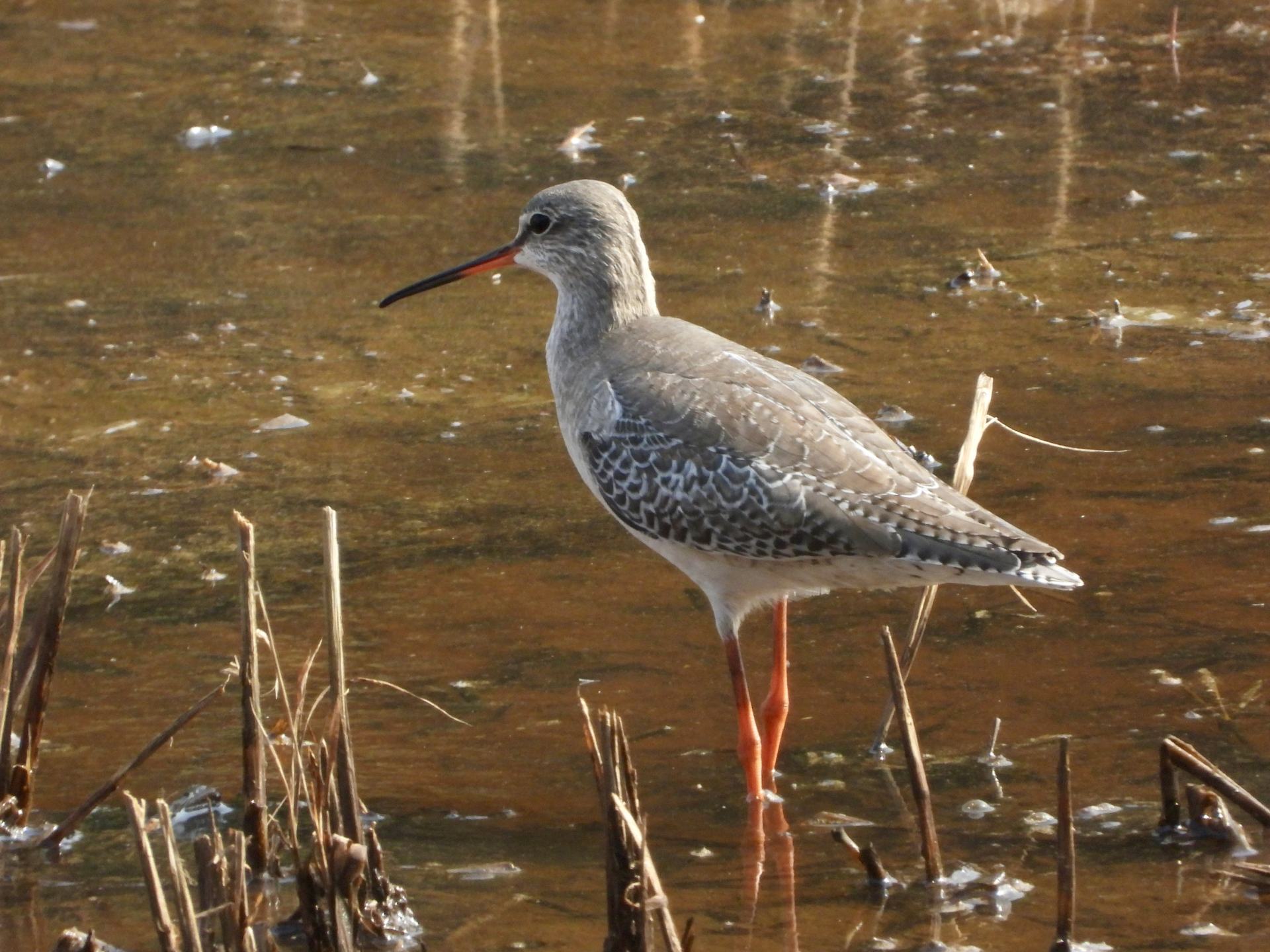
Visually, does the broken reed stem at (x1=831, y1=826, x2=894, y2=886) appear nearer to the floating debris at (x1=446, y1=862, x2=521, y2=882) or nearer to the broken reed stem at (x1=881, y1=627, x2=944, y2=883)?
the broken reed stem at (x1=881, y1=627, x2=944, y2=883)

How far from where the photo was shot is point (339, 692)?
175 inches

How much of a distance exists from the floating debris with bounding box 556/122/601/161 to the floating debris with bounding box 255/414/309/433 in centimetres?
376

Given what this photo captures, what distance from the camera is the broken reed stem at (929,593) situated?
5.49m

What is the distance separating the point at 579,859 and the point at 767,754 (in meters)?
0.90

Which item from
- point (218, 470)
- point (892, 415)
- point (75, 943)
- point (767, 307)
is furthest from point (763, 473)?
point (767, 307)

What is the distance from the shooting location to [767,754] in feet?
18.9

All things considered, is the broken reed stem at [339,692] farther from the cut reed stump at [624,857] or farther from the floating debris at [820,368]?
the floating debris at [820,368]

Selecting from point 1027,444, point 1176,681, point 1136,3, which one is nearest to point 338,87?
point 1136,3

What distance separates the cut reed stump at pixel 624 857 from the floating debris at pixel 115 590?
3.27 m

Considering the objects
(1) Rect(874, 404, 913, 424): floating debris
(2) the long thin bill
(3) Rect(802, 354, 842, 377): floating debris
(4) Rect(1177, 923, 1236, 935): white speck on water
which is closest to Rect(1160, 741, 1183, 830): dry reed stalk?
(4) Rect(1177, 923, 1236, 935): white speck on water

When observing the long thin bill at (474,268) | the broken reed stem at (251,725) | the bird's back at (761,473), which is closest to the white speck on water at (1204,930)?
the bird's back at (761,473)

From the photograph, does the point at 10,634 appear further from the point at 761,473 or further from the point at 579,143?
the point at 579,143

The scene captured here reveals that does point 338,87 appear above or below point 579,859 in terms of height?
above

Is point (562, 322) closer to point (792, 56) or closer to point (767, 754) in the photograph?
point (767, 754)
